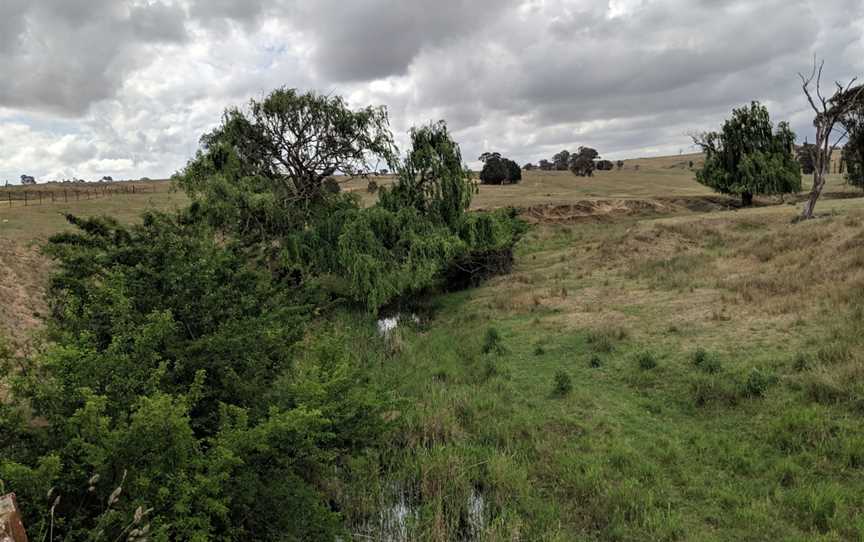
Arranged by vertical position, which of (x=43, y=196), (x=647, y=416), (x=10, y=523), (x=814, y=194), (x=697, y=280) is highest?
(x=43, y=196)

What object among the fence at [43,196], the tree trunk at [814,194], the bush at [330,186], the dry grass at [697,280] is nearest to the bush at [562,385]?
the dry grass at [697,280]

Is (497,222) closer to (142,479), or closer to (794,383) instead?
(794,383)

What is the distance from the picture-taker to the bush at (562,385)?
1155 cm

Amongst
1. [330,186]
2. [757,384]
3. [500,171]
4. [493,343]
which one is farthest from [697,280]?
[500,171]

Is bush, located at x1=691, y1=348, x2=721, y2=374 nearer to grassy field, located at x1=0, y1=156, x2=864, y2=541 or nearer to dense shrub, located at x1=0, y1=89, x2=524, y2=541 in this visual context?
grassy field, located at x1=0, y1=156, x2=864, y2=541

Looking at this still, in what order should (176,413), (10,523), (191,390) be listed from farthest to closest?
(191,390)
(176,413)
(10,523)

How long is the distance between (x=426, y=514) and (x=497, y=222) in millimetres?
18091

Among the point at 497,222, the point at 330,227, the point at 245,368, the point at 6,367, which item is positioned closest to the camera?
the point at 6,367

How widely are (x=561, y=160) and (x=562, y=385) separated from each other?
11660 centimetres

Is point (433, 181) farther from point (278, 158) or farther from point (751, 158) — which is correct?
point (751, 158)

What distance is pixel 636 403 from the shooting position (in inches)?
422

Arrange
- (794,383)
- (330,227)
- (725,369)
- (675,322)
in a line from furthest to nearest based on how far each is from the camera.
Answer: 1. (330,227)
2. (675,322)
3. (725,369)
4. (794,383)

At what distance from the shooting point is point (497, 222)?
80.4ft

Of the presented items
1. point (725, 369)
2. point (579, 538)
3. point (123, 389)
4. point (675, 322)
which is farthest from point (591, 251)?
point (123, 389)
